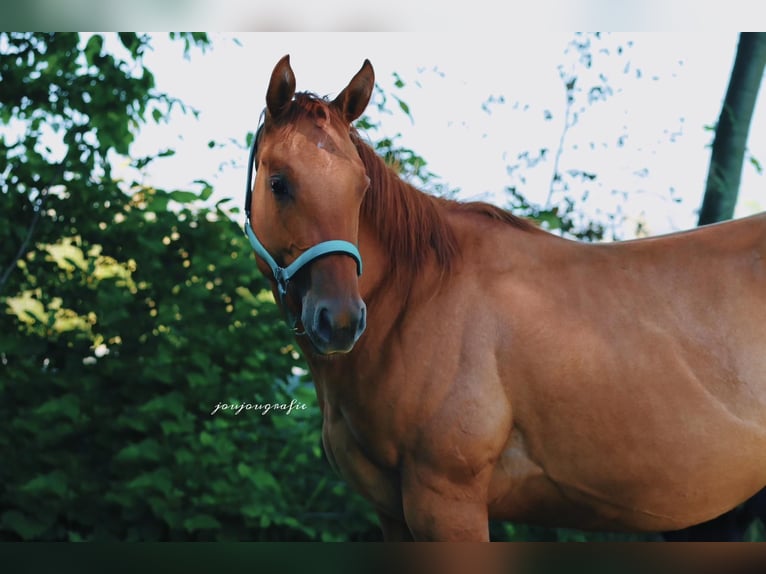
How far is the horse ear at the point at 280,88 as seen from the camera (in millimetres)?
2434

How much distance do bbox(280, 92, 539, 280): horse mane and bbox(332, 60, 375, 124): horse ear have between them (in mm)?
43

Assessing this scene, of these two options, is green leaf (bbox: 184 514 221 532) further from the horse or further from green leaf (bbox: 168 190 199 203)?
the horse

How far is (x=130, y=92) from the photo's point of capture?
4.47 metres

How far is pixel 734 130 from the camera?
4.43 metres

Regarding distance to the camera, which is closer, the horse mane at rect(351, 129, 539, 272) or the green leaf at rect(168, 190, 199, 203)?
the horse mane at rect(351, 129, 539, 272)

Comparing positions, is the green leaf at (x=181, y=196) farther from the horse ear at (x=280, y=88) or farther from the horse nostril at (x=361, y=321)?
the horse nostril at (x=361, y=321)

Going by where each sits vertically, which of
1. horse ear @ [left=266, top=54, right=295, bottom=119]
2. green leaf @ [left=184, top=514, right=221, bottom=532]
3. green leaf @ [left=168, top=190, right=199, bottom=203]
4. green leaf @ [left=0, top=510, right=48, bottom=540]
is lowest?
green leaf @ [left=0, top=510, right=48, bottom=540]

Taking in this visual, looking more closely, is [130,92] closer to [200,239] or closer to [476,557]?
[200,239]

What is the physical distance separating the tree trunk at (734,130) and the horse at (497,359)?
182 centimetres

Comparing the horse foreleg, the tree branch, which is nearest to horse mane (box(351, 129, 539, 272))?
the horse foreleg

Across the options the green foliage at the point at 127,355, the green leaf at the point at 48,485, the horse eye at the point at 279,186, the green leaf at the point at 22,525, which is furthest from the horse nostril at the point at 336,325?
the green leaf at the point at 22,525

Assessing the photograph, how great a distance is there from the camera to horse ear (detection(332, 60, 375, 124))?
8.30 ft

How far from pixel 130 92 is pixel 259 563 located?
2.85 meters

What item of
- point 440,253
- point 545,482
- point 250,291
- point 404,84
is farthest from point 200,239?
point 545,482
